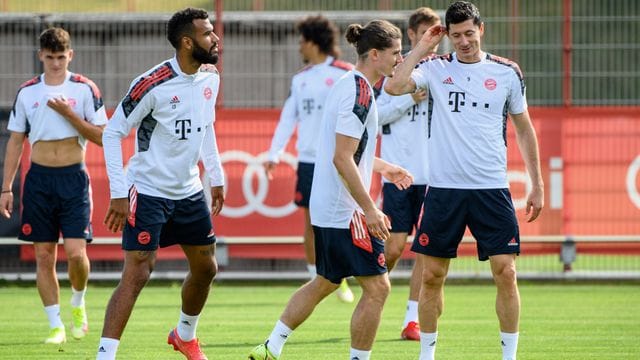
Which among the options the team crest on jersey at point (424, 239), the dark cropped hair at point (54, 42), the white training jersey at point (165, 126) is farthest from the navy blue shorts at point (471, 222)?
the dark cropped hair at point (54, 42)

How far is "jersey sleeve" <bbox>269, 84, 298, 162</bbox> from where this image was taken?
1306 cm

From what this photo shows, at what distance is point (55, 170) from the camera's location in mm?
10242

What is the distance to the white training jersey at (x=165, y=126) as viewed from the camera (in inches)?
303

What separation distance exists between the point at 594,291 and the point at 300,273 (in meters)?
3.64

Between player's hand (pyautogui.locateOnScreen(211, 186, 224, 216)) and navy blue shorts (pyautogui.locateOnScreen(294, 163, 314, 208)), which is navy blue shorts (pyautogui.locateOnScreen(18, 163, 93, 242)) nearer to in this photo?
player's hand (pyautogui.locateOnScreen(211, 186, 224, 216))

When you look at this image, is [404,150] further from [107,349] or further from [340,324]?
[107,349]

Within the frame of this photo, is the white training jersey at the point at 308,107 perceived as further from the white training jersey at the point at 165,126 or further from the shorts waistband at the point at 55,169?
the white training jersey at the point at 165,126

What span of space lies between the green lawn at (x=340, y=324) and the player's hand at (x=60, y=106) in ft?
6.19

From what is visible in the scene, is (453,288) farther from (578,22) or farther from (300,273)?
(578,22)

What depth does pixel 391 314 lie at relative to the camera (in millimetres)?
12078

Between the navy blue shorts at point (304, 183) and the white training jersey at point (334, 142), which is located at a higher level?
the white training jersey at point (334, 142)

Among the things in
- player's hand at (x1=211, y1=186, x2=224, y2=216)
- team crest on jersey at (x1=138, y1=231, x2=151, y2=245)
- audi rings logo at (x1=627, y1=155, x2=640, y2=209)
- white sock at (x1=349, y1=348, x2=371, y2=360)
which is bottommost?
white sock at (x1=349, y1=348, x2=371, y2=360)

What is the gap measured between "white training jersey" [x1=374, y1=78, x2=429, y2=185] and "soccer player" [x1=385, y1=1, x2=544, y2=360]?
2.13 metres

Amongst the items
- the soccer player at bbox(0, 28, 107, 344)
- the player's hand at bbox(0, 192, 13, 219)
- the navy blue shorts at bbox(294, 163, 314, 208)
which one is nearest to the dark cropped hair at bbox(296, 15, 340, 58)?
the navy blue shorts at bbox(294, 163, 314, 208)
